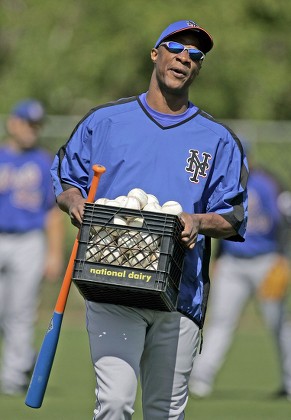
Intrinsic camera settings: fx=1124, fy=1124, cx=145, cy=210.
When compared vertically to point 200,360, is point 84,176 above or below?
above

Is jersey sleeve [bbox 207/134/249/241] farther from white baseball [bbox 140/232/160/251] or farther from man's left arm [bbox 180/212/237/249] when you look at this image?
white baseball [bbox 140/232/160/251]

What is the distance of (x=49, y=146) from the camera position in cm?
1862

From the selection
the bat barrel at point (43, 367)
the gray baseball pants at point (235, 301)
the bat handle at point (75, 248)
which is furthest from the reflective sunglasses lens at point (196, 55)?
the gray baseball pants at point (235, 301)

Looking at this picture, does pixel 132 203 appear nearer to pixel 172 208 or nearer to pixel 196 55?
pixel 172 208

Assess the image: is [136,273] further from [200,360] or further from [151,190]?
[200,360]

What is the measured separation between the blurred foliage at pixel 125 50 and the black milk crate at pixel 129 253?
12339 mm

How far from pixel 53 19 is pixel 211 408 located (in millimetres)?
9969

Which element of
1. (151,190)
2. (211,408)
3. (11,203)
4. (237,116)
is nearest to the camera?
(151,190)

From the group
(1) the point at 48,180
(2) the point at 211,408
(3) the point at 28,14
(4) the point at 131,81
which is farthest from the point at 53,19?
(2) the point at 211,408

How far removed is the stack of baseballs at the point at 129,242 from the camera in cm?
577

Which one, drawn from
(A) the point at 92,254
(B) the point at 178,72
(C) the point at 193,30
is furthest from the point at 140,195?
(C) the point at 193,30

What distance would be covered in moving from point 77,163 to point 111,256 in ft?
2.66

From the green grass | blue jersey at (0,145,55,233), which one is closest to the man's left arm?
the green grass

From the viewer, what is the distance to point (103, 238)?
19.1 feet
